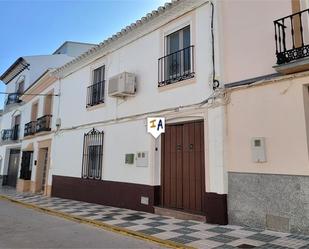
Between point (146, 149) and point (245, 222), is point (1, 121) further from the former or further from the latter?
point (245, 222)

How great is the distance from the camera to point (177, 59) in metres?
8.60

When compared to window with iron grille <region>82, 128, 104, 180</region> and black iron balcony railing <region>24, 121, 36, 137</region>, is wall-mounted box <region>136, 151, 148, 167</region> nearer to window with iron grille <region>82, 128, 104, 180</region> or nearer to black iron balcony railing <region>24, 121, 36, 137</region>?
window with iron grille <region>82, 128, 104, 180</region>

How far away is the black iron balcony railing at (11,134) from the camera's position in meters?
20.7

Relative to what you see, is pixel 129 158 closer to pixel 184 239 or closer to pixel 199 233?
pixel 199 233

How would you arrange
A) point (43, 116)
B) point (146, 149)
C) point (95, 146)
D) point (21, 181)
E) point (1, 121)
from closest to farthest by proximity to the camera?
point (146, 149), point (95, 146), point (43, 116), point (21, 181), point (1, 121)

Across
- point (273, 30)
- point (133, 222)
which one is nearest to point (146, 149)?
point (133, 222)

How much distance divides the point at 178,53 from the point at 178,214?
14.0 ft

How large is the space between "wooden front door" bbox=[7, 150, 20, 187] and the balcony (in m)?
18.6

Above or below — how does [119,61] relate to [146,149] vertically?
above

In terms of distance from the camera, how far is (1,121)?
2520 cm

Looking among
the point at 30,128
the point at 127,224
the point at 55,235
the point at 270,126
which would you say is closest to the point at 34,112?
the point at 30,128

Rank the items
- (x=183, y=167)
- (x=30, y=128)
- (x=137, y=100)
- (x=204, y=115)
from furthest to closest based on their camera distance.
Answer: (x=30, y=128)
(x=137, y=100)
(x=183, y=167)
(x=204, y=115)

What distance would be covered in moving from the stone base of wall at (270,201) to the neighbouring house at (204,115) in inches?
0.8

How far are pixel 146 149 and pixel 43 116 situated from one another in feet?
27.2
